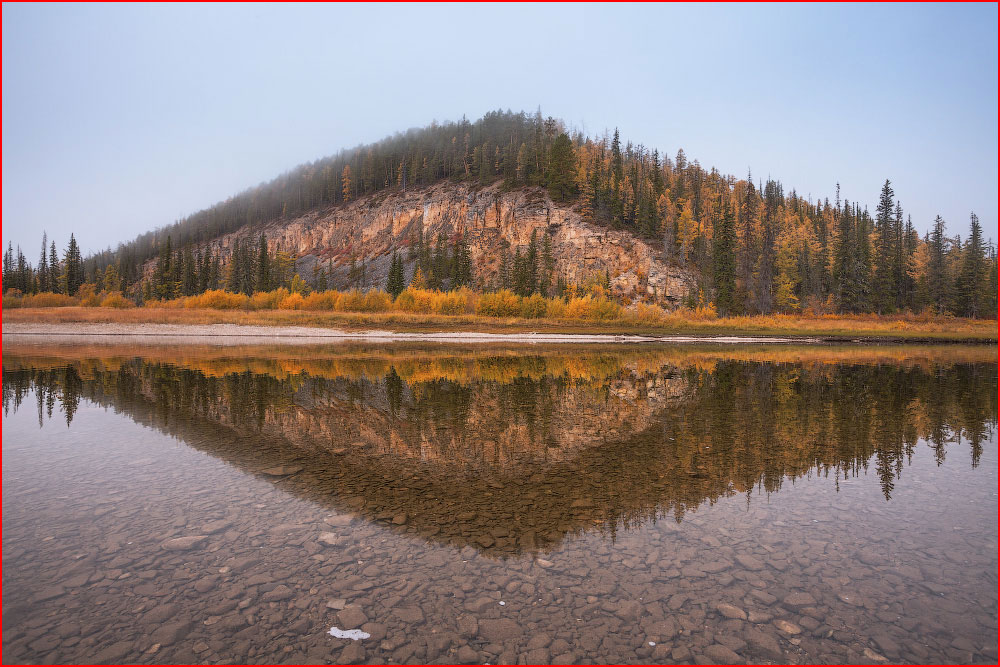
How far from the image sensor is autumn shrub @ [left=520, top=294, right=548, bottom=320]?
7169cm

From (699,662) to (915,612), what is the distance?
7.33 ft

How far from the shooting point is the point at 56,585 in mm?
4266

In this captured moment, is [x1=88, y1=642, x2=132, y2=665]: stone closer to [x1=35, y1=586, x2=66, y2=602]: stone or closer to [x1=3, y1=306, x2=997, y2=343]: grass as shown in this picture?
[x1=35, y1=586, x2=66, y2=602]: stone

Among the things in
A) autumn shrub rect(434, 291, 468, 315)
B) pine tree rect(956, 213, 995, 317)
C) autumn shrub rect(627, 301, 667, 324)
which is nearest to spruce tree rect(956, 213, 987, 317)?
pine tree rect(956, 213, 995, 317)

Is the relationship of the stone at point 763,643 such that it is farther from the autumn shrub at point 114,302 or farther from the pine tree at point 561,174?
the pine tree at point 561,174

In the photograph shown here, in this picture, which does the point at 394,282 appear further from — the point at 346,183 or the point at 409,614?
the point at 409,614

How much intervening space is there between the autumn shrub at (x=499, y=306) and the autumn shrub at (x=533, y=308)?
3.18ft

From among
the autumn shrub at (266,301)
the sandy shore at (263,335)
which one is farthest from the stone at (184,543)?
the autumn shrub at (266,301)

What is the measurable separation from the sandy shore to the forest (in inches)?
1325

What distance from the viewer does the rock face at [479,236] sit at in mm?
93750

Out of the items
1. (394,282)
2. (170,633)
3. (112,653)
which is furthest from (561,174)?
(112,653)

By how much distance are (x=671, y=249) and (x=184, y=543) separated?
10496 centimetres

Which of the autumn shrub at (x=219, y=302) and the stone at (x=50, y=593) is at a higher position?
the autumn shrub at (x=219, y=302)

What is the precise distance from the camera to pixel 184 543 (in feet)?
17.0
